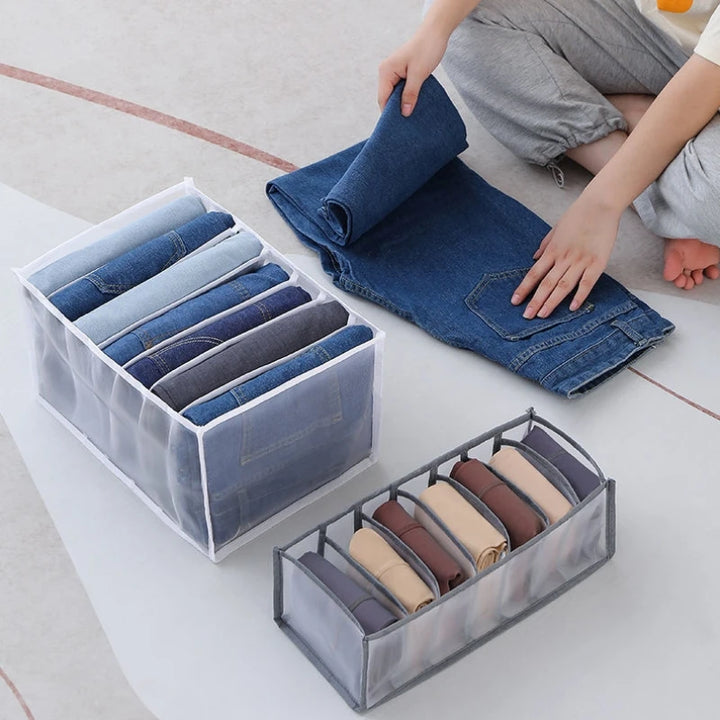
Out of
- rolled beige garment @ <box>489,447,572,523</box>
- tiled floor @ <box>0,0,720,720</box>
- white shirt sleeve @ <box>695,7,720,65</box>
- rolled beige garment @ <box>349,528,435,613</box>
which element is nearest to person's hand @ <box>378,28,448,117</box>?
tiled floor @ <box>0,0,720,720</box>

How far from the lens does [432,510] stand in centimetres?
144

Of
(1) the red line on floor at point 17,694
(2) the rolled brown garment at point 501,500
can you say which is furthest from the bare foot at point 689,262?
(1) the red line on floor at point 17,694

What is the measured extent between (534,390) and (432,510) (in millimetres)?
354

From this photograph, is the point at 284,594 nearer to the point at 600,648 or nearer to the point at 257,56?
the point at 600,648

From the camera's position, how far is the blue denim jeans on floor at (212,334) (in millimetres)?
1448

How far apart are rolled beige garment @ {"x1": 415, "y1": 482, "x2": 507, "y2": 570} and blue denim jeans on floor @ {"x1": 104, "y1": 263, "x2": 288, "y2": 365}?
338 millimetres

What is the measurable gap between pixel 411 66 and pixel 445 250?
0.92 feet

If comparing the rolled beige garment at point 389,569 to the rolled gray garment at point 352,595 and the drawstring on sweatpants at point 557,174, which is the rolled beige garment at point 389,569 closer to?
the rolled gray garment at point 352,595

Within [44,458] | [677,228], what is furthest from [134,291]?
[677,228]

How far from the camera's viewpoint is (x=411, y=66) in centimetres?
185

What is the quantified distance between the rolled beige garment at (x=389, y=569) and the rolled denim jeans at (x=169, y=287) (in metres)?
0.38

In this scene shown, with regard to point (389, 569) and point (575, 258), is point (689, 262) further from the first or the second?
point (389, 569)

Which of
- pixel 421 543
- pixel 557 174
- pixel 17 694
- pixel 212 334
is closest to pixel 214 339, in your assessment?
pixel 212 334

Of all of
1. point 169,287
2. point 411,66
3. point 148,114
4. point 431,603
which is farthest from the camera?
point 148,114
